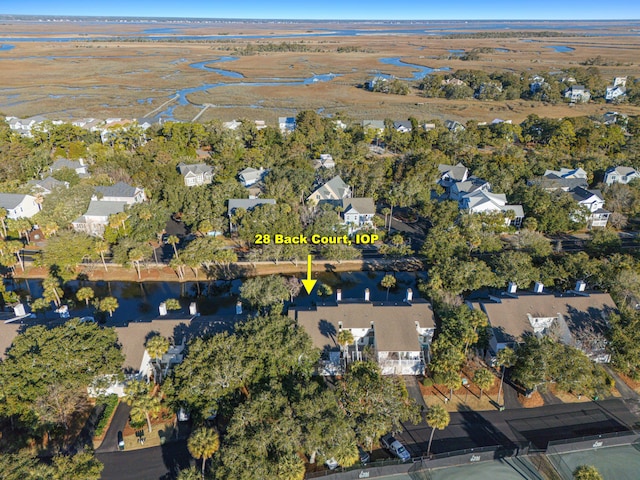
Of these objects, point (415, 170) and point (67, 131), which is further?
point (67, 131)

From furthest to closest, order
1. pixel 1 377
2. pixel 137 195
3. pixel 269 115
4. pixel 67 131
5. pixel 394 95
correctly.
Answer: pixel 394 95
pixel 269 115
pixel 67 131
pixel 137 195
pixel 1 377

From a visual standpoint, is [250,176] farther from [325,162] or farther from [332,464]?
[332,464]

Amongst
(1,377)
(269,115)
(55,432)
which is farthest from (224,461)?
(269,115)

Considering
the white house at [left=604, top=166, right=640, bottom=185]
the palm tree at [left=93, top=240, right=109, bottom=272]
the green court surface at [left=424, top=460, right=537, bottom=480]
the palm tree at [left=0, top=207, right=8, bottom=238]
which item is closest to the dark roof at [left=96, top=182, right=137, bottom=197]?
the palm tree at [left=0, top=207, right=8, bottom=238]

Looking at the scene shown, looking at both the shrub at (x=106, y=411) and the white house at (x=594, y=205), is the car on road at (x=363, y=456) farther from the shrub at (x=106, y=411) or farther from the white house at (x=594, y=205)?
the white house at (x=594, y=205)

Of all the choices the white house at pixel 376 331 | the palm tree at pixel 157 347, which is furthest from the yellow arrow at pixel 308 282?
the palm tree at pixel 157 347

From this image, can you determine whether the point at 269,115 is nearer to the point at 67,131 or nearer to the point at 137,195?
the point at 67,131
